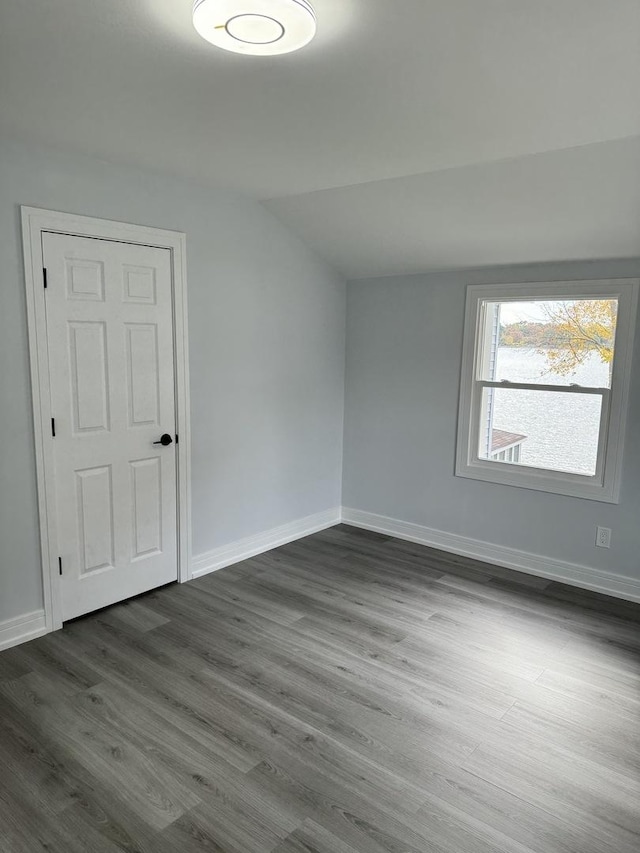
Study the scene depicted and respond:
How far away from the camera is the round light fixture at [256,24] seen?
151 centimetres

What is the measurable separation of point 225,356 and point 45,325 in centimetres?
118

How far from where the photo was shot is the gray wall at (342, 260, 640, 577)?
3611mm

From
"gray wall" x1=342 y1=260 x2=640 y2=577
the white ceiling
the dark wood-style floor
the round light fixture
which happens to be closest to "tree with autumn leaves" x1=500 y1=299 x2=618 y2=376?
"gray wall" x1=342 y1=260 x2=640 y2=577

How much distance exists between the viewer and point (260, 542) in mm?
4223

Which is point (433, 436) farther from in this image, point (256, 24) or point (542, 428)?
point (256, 24)

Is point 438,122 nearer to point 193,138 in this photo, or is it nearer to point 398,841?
point 193,138

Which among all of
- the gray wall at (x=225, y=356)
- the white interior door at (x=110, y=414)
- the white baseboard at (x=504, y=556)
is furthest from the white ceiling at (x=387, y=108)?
the white baseboard at (x=504, y=556)

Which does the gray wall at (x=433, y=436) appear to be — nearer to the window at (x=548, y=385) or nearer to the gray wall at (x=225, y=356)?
the window at (x=548, y=385)

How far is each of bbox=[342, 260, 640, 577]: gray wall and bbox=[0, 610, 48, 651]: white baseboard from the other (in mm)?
2612

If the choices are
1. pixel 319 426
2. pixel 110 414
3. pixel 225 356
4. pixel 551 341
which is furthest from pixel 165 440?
pixel 551 341

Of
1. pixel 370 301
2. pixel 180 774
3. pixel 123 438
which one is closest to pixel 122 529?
pixel 123 438

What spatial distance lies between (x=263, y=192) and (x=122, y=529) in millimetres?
2200

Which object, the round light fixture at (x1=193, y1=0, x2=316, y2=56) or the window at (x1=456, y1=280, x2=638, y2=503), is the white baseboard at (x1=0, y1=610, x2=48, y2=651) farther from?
the window at (x1=456, y1=280, x2=638, y2=503)

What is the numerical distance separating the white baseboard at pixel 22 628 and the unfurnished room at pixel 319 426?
15mm
